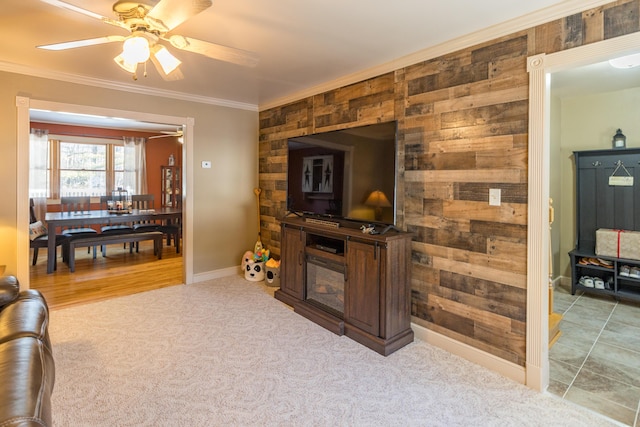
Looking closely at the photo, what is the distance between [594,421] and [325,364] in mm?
1622

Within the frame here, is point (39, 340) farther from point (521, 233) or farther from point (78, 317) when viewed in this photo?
point (521, 233)

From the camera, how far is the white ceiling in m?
2.07

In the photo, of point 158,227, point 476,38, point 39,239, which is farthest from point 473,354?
point 39,239

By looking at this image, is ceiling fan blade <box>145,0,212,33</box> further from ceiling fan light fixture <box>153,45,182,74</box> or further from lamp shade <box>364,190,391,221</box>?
lamp shade <box>364,190,391,221</box>

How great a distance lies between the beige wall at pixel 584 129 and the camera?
3756 millimetres

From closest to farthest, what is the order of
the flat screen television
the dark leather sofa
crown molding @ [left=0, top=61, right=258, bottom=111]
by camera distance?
the dark leather sofa < the flat screen television < crown molding @ [left=0, top=61, right=258, bottom=111]

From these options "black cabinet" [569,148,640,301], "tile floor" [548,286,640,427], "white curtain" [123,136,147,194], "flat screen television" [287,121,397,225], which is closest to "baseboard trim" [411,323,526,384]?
"tile floor" [548,286,640,427]

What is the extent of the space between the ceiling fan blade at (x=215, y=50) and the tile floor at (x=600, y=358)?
9.63ft

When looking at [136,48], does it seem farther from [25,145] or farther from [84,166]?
[84,166]

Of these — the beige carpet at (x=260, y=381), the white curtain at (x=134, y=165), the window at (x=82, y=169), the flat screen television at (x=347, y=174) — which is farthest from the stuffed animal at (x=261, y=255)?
the window at (x=82, y=169)

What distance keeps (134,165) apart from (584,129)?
831cm

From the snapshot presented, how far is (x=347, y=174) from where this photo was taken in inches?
119

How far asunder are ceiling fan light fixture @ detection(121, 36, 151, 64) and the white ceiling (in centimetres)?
48

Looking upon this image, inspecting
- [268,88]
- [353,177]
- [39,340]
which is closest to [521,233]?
[353,177]
